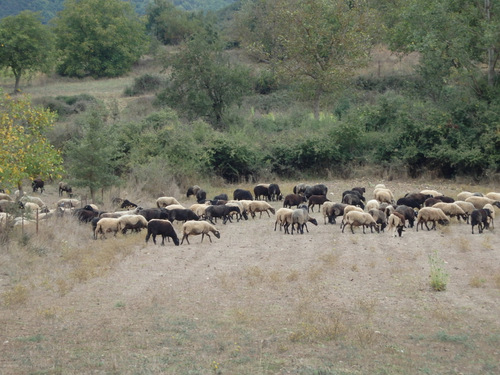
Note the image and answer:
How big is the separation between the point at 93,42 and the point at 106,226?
44750 mm

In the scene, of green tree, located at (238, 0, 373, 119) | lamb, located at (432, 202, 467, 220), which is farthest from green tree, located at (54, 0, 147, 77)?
lamb, located at (432, 202, 467, 220)

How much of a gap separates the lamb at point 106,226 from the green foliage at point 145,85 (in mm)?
33597

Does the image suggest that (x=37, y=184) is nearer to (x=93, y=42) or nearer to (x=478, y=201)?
(x=478, y=201)

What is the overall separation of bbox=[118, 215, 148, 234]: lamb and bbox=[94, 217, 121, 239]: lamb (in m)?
0.15

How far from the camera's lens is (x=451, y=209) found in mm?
20859

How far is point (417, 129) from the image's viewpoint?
3375 centimetres

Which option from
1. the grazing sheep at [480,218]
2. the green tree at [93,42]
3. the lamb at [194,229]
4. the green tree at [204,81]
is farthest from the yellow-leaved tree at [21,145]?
the green tree at [93,42]

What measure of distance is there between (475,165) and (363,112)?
7.13 metres

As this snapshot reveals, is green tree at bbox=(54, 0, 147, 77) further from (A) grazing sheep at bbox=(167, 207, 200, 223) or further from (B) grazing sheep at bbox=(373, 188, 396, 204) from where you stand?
(A) grazing sheep at bbox=(167, 207, 200, 223)

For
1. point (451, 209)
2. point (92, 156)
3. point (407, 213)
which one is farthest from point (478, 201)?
point (92, 156)

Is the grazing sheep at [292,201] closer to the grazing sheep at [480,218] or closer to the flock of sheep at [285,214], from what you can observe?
the flock of sheep at [285,214]

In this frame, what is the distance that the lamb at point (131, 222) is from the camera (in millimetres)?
19234

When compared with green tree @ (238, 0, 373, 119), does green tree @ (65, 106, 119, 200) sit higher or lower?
lower

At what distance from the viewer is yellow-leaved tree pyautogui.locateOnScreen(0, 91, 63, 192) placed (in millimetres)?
16297
